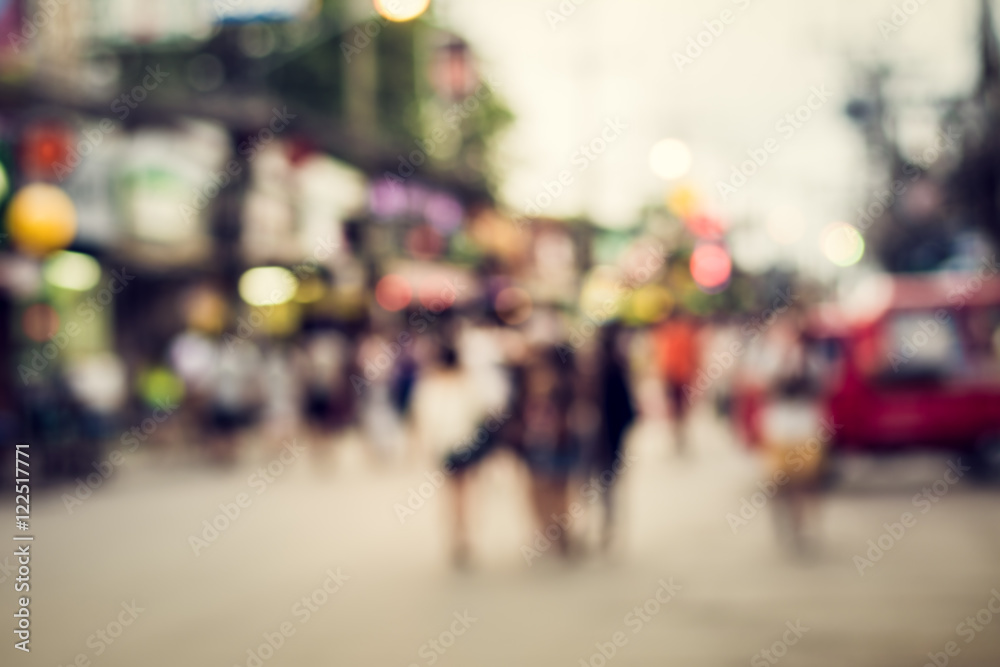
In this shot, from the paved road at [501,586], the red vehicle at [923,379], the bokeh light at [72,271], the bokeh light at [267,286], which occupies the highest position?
the bokeh light at [72,271]

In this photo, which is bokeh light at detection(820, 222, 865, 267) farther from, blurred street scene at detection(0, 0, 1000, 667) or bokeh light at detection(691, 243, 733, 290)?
bokeh light at detection(691, 243, 733, 290)

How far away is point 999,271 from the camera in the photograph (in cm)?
1725

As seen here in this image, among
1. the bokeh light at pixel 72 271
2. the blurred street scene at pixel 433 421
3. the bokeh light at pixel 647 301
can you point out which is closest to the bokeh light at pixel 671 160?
the blurred street scene at pixel 433 421

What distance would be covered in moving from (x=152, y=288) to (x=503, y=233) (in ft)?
44.7

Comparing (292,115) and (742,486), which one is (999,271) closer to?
(742,486)

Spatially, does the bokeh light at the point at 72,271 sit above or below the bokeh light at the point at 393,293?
above

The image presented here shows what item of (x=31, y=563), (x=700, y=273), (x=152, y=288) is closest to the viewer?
(x=31, y=563)

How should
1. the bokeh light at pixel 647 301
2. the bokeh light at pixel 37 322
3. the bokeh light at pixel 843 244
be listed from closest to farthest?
1. the bokeh light at pixel 37 322
2. the bokeh light at pixel 647 301
3. the bokeh light at pixel 843 244

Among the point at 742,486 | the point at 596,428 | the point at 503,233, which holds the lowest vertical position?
the point at 742,486

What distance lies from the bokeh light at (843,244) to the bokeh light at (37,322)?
23.2 meters

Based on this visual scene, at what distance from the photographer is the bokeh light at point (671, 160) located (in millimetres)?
15359

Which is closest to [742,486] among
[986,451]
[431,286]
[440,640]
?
[986,451]

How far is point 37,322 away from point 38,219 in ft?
34.8

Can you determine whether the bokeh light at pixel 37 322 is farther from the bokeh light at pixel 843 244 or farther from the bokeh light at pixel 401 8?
the bokeh light at pixel 843 244
